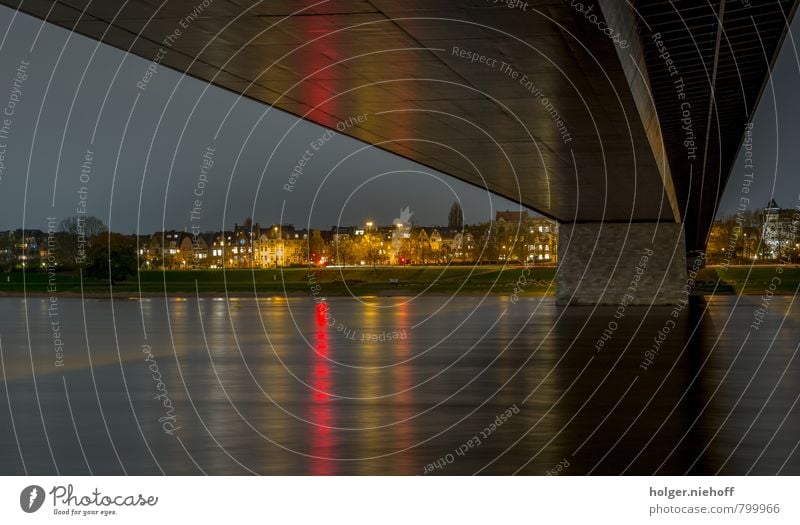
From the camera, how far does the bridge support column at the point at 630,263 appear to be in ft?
229

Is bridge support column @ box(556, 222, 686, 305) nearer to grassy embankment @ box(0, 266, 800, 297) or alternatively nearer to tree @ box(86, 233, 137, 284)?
grassy embankment @ box(0, 266, 800, 297)

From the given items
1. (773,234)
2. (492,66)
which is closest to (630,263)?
(492,66)

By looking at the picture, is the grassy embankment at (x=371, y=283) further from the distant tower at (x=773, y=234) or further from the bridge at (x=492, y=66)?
the bridge at (x=492, y=66)

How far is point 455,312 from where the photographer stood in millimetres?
66688

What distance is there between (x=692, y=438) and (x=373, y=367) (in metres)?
13.9

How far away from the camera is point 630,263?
70.4m

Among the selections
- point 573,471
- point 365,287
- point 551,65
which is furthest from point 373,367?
point 365,287

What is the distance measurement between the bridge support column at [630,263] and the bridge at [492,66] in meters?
22.1
